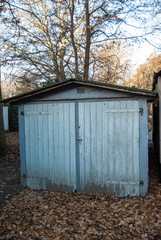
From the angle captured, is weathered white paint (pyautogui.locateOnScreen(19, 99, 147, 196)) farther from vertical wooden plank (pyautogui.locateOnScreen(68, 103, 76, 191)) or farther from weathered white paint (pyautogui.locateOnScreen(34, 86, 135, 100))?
weathered white paint (pyautogui.locateOnScreen(34, 86, 135, 100))

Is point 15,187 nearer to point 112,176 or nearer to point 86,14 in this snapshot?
point 112,176

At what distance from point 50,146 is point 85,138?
38.5 inches

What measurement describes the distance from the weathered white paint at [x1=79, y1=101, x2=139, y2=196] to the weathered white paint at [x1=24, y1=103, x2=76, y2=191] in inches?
11.5

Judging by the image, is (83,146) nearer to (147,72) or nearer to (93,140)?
(93,140)

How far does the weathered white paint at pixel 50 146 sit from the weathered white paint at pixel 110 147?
29 centimetres

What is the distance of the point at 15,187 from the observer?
5.53 m

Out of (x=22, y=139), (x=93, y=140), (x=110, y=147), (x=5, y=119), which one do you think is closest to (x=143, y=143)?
(x=110, y=147)

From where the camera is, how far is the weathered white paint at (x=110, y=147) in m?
4.57

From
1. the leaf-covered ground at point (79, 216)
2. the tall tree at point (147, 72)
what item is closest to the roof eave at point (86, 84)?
the leaf-covered ground at point (79, 216)

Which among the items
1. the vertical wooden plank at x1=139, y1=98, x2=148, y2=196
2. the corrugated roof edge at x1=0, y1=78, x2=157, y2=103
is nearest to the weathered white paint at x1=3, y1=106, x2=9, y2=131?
the corrugated roof edge at x1=0, y1=78, x2=157, y2=103

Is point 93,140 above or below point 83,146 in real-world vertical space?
above

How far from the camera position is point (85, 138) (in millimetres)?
4820

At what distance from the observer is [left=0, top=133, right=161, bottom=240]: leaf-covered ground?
334cm

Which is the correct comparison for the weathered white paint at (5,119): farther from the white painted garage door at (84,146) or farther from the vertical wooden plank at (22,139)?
the white painted garage door at (84,146)
